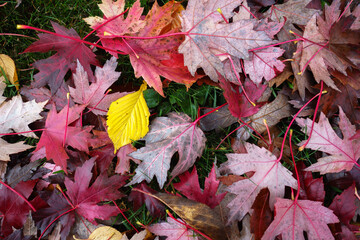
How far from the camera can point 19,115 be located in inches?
52.5

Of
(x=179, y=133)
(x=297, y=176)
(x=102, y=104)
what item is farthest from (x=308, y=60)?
(x=102, y=104)

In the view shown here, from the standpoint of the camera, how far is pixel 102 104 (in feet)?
4.34

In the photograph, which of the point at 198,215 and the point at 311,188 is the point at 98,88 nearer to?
the point at 198,215

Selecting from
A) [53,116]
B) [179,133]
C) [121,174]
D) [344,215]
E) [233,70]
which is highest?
[233,70]

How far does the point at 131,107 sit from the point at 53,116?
0.37 metres

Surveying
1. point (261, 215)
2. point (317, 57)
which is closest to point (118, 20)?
point (317, 57)

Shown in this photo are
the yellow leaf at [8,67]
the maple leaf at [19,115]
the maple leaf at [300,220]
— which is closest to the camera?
the maple leaf at [300,220]

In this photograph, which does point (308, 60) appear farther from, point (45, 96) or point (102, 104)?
point (45, 96)

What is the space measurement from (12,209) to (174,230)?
2.48 ft

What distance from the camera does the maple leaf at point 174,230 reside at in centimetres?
120

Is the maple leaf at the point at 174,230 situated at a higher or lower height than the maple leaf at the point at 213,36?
lower

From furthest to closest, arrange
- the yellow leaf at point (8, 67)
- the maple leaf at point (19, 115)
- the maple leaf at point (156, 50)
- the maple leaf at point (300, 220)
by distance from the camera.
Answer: the yellow leaf at point (8, 67)
the maple leaf at point (19, 115)
the maple leaf at point (156, 50)
the maple leaf at point (300, 220)

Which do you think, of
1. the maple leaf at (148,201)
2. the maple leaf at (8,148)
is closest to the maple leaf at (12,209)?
the maple leaf at (8,148)

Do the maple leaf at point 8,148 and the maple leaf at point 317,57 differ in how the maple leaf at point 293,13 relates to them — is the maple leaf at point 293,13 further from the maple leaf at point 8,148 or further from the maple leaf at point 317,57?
the maple leaf at point 8,148
